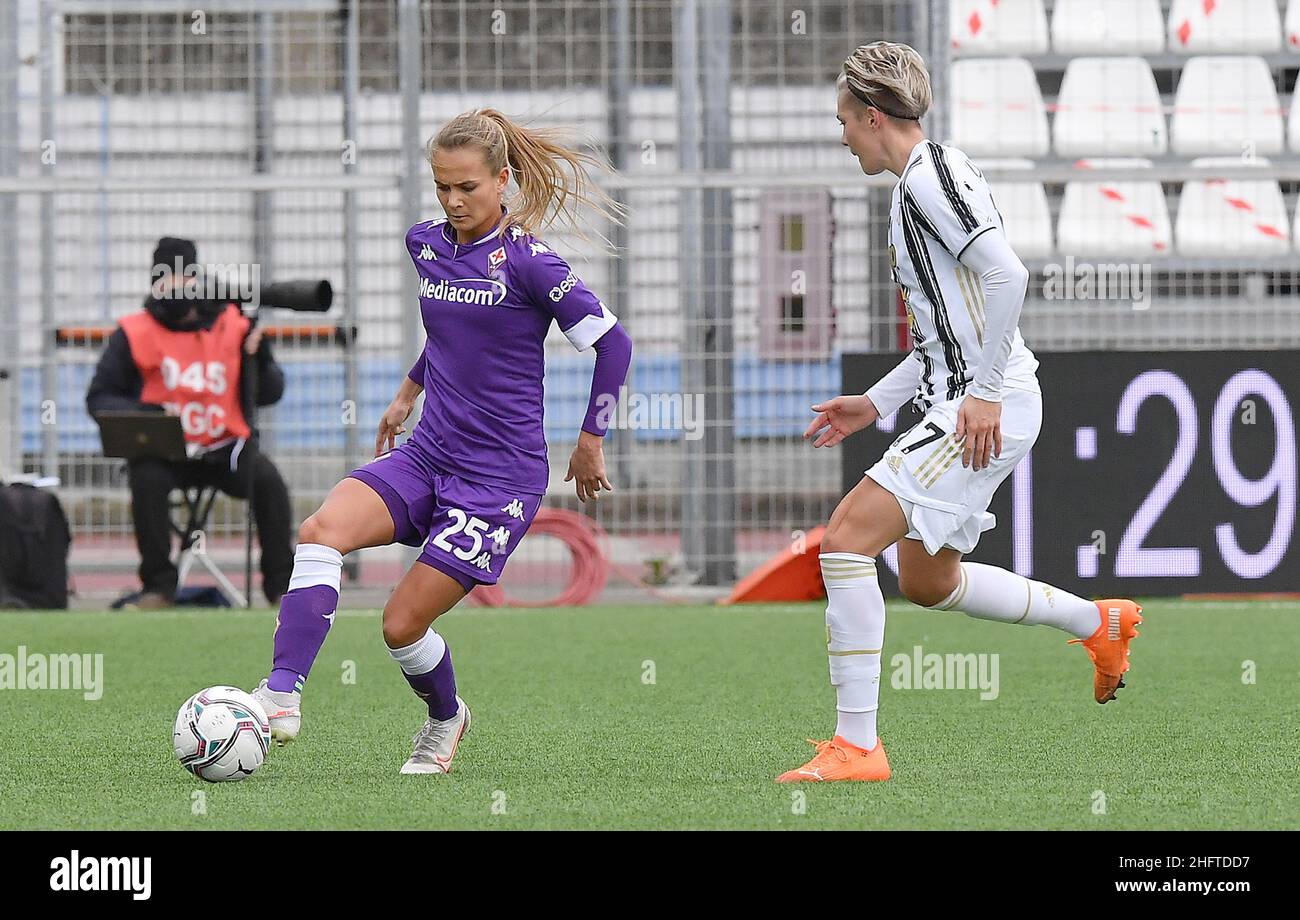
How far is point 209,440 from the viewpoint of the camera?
9.72m

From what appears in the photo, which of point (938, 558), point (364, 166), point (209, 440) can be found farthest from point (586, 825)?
point (364, 166)

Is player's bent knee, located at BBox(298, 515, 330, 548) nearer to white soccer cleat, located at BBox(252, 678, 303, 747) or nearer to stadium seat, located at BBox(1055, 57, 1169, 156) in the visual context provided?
white soccer cleat, located at BBox(252, 678, 303, 747)

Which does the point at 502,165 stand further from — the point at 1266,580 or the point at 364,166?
the point at 364,166

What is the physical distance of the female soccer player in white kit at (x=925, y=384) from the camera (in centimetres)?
445

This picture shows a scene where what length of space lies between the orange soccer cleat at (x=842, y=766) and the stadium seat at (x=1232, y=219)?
6.48m

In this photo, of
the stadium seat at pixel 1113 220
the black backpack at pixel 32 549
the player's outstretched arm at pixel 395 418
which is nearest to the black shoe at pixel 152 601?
the black backpack at pixel 32 549

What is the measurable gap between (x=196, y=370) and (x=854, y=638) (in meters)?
5.91

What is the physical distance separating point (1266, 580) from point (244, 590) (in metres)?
5.16

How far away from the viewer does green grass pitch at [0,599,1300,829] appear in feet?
13.2

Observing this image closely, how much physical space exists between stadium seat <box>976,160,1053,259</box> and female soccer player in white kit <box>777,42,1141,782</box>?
18.5ft

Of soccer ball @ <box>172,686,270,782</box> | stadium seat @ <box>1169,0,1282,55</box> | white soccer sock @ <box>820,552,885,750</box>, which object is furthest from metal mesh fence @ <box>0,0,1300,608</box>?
soccer ball @ <box>172,686,270,782</box>

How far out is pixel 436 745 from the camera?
4766 millimetres

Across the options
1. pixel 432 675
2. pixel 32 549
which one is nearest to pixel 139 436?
pixel 32 549

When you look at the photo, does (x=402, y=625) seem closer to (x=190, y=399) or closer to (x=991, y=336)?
(x=991, y=336)
